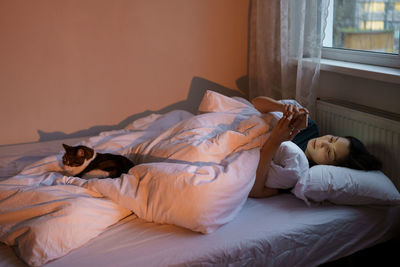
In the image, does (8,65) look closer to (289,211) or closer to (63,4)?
(63,4)

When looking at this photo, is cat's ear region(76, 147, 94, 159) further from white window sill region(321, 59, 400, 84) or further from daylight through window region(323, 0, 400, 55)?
daylight through window region(323, 0, 400, 55)

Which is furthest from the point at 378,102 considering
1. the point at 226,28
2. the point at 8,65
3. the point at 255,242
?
the point at 8,65

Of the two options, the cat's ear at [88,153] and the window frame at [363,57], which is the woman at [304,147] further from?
the cat's ear at [88,153]

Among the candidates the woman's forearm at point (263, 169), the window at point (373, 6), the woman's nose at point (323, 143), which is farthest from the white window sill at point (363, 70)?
the woman's forearm at point (263, 169)

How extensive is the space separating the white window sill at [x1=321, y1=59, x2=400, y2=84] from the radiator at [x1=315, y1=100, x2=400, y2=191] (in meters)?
0.17

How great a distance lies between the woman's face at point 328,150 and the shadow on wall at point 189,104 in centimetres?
123

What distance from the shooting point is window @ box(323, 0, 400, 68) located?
2123mm

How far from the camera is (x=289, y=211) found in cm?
165

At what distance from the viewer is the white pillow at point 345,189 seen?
1678mm

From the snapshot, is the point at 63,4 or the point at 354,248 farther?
the point at 63,4

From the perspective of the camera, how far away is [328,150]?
1.89 m

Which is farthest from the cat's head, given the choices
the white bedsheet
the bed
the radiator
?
the radiator

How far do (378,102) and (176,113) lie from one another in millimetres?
1133

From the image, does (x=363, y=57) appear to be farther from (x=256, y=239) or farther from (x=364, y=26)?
(x=256, y=239)
